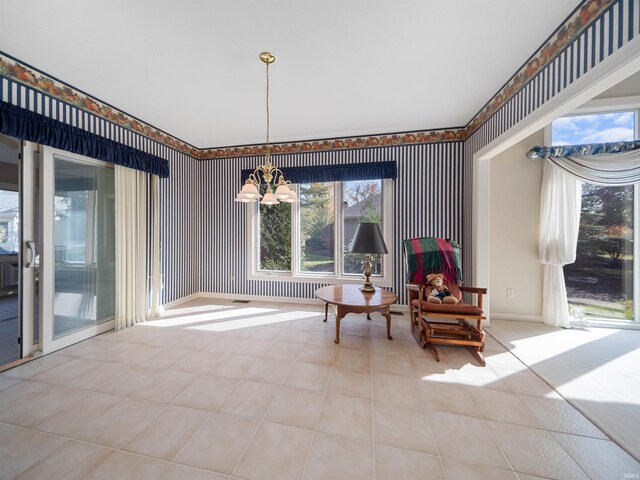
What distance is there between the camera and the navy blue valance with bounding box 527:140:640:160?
291cm

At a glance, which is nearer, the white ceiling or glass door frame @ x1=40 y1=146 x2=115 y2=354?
the white ceiling

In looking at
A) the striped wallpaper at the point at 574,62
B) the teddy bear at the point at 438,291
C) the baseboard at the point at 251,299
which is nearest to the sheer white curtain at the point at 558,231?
the striped wallpaper at the point at 574,62

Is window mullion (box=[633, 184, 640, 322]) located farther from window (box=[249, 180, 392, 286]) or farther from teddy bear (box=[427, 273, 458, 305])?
window (box=[249, 180, 392, 286])

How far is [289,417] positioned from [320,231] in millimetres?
3005

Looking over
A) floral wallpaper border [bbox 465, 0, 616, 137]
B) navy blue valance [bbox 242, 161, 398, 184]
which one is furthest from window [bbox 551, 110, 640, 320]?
navy blue valance [bbox 242, 161, 398, 184]

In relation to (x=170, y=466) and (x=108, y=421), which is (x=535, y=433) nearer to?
(x=170, y=466)

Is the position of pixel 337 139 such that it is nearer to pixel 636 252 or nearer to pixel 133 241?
pixel 133 241

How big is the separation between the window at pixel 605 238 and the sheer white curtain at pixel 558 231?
26 cm

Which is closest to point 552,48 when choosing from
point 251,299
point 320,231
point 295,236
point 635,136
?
point 635,136

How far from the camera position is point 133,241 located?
3340mm

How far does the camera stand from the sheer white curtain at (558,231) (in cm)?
317

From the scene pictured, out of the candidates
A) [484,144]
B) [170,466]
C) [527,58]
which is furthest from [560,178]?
[170,466]

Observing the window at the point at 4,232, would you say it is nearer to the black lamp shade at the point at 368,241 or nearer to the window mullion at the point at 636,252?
the black lamp shade at the point at 368,241

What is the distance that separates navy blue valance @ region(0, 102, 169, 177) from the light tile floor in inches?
85.2
